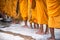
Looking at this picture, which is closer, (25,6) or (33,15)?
(33,15)

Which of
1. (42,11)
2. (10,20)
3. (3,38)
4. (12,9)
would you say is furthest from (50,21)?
(10,20)

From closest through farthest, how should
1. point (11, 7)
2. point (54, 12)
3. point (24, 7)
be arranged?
point (54, 12)
point (24, 7)
point (11, 7)

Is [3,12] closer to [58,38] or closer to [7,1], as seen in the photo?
[7,1]

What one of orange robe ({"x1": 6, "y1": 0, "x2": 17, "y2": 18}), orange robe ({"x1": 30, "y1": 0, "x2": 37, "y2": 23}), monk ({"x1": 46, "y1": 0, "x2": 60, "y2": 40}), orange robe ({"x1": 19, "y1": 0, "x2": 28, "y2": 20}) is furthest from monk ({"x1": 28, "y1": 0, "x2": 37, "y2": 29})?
orange robe ({"x1": 6, "y1": 0, "x2": 17, "y2": 18})

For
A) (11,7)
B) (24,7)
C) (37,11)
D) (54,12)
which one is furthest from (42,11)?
(11,7)

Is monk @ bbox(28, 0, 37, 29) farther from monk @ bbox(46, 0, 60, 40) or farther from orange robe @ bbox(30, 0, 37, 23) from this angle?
monk @ bbox(46, 0, 60, 40)

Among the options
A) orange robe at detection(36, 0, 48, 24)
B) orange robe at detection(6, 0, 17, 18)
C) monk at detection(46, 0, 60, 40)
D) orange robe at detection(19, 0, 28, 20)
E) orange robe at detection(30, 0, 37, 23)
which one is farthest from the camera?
orange robe at detection(6, 0, 17, 18)

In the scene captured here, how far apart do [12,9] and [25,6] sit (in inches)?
45.9

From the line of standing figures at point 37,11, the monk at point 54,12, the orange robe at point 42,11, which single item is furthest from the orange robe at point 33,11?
the monk at point 54,12

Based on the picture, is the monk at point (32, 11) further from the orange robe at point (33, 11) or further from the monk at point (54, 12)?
the monk at point (54, 12)

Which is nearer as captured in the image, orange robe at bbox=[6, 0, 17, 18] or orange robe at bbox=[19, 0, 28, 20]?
orange robe at bbox=[19, 0, 28, 20]

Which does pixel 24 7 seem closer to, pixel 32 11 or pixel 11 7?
pixel 32 11

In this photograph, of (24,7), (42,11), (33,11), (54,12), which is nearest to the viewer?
(54,12)

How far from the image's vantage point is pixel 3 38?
4.03 meters
